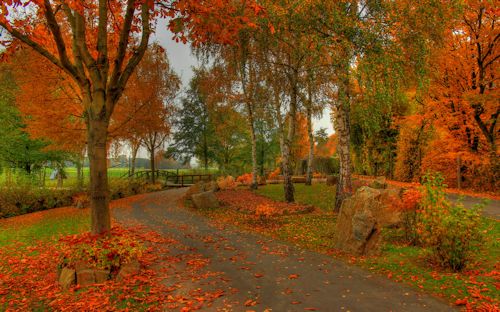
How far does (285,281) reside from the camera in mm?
6594

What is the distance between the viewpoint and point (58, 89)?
18.4 m

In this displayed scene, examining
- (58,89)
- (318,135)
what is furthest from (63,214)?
(318,135)

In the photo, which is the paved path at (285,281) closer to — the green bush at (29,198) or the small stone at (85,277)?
the small stone at (85,277)

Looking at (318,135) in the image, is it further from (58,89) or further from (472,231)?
(472,231)

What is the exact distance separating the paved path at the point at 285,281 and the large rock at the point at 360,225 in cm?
82

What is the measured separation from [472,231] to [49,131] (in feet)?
61.4

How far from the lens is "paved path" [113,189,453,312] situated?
546 cm

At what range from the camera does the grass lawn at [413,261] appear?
569 centimetres

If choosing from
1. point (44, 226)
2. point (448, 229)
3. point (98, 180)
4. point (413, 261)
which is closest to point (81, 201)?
point (44, 226)

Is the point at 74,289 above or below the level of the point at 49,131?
below

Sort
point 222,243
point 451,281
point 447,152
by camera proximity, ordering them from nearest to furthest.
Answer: point 451,281, point 222,243, point 447,152

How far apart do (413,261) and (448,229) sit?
1247 millimetres

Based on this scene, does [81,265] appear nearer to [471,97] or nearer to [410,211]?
[410,211]

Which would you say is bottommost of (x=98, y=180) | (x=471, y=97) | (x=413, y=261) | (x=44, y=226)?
(x=44, y=226)
